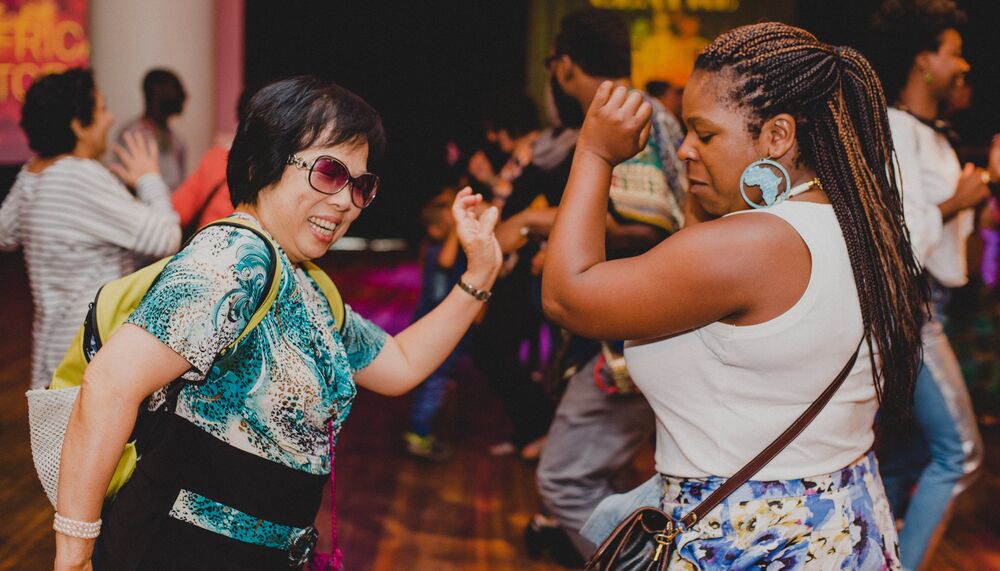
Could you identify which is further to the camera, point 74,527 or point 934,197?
point 934,197

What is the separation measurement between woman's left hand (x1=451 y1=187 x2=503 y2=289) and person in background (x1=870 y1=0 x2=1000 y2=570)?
1584 millimetres

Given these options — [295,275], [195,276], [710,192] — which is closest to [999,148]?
[710,192]

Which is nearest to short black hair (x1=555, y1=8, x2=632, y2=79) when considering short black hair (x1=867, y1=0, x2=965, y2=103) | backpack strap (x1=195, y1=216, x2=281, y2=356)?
short black hair (x1=867, y1=0, x2=965, y2=103)

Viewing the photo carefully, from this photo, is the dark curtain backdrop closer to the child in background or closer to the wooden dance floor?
the wooden dance floor

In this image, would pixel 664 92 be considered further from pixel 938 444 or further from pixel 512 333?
pixel 938 444

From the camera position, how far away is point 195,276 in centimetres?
138

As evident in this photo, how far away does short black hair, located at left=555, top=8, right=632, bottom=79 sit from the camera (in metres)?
3.08

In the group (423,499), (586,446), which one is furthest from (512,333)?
(586,446)

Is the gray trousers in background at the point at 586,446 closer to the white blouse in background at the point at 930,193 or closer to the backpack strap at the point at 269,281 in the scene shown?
the white blouse in background at the point at 930,193

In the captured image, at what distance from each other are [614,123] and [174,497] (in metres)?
0.95

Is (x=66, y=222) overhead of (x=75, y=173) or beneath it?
beneath

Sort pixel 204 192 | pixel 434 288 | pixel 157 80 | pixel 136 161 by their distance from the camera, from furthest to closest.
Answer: pixel 157 80 → pixel 434 288 → pixel 204 192 → pixel 136 161

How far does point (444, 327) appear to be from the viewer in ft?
6.47

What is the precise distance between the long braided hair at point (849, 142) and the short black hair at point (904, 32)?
181cm
